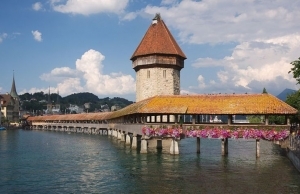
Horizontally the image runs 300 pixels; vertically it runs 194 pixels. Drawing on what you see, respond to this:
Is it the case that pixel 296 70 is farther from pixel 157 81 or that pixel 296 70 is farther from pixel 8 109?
pixel 8 109

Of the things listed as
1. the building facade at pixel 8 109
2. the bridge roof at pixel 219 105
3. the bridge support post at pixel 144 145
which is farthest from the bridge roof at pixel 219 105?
the building facade at pixel 8 109

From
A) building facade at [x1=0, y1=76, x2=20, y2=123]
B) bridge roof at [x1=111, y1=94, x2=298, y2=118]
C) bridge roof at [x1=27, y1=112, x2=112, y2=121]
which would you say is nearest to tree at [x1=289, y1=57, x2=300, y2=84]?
bridge roof at [x1=111, y1=94, x2=298, y2=118]

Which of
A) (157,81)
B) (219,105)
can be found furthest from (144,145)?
(157,81)

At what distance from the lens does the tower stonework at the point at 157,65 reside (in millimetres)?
48594

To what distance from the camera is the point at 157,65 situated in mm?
48500

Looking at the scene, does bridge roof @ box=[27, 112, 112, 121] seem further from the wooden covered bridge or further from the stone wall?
the wooden covered bridge

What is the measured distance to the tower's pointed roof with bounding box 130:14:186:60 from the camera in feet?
161

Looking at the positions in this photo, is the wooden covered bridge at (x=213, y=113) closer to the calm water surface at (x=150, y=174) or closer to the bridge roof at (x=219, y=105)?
the bridge roof at (x=219, y=105)

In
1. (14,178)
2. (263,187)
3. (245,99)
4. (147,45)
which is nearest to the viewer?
(263,187)

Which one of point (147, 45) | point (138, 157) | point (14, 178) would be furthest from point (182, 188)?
point (147, 45)

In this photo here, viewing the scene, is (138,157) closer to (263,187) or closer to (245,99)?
(245,99)

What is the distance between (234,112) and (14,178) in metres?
14.1

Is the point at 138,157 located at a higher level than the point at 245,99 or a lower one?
lower

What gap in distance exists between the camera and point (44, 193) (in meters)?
16.7
